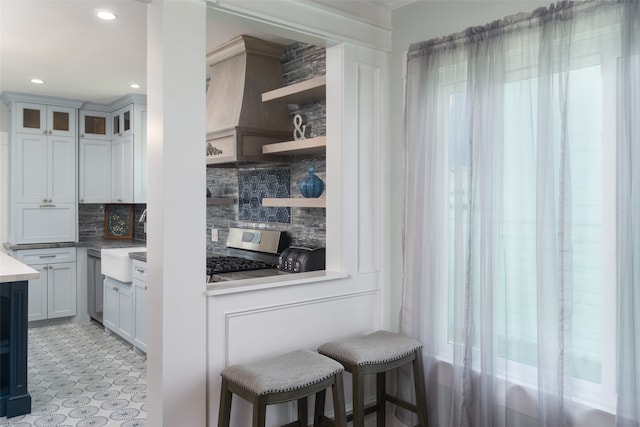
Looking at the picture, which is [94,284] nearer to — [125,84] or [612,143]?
[125,84]

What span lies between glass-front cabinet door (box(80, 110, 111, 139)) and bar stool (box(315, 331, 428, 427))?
445 cm

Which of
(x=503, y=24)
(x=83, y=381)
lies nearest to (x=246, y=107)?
(x=503, y=24)

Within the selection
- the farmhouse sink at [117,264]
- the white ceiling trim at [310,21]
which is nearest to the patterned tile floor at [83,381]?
→ the farmhouse sink at [117,264]

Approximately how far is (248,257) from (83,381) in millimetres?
1544

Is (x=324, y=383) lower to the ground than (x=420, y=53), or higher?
lower

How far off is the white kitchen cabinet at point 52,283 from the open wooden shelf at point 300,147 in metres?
3.36

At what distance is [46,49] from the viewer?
11.9 feet

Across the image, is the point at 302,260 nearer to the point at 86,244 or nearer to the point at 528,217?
the point at 528,217

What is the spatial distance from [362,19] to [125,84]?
2916mm

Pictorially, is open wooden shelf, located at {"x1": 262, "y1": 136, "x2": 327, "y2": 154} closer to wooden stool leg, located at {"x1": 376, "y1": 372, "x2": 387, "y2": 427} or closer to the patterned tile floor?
wooden stool leg, located at {"x1": 376, "y1": 372, "x2": 387, "y2": 427}

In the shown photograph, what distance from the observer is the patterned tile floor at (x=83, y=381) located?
3.09m

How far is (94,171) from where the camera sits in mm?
5652

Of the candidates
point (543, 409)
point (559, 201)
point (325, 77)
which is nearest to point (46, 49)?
point (325, 77)

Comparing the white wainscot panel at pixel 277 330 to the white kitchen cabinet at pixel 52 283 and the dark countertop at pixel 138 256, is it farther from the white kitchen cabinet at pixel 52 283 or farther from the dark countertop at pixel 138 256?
the white kitchen cabinet at pixel 52 283
